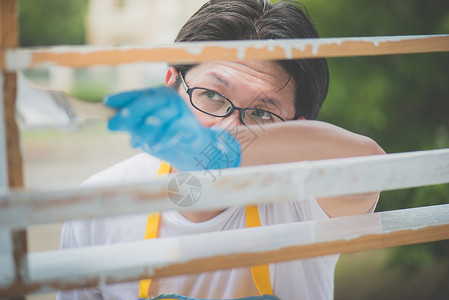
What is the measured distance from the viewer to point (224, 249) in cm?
75

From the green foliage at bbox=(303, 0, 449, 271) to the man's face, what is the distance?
1600mm

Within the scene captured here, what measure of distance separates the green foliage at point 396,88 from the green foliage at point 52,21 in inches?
547

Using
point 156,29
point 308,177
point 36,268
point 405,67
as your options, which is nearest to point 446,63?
point 405,67

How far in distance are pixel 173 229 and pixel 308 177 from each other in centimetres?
97

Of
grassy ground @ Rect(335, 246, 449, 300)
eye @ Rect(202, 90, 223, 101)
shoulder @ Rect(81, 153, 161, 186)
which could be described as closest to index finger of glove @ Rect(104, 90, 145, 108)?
eye @ Rect(202, 90, 223, 101)

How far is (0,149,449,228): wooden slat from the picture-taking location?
2.02 ft

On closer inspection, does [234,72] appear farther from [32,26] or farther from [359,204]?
[32,26]

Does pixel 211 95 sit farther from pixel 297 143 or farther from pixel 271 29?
pixel 297 143

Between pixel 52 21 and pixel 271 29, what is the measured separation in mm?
16371

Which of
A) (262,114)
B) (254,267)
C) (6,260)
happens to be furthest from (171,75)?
(6,260)

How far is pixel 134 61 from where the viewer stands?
66 centimetres

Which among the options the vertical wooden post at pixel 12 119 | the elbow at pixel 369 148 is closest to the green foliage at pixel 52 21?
the elbow at pixel 369 148

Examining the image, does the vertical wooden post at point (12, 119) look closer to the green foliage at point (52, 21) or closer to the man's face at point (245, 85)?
the man's face at point (245, 85)

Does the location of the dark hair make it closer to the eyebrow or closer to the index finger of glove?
the eyebrow
